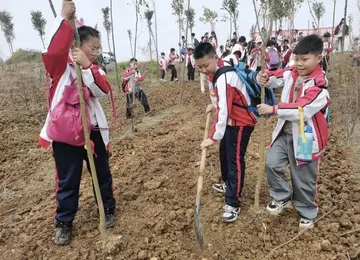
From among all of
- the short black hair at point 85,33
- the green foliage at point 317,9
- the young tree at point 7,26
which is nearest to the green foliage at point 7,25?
the young tree at point 7,26

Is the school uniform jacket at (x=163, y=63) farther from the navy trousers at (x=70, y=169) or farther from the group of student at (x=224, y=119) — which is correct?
the navy trousers at (x=70, y=169)

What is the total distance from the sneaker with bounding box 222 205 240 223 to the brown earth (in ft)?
0.18

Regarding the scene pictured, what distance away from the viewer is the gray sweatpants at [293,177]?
2.41 metres

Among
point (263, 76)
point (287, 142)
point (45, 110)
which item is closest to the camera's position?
point (263, 76)

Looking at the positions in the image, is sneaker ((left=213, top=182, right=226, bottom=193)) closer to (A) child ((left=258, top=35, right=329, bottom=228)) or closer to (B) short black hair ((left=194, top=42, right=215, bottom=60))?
(A) child ((left=258, top=35, right=329, bottom=228))

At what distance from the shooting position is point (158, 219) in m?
2.70

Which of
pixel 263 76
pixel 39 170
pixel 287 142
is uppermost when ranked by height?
pixel 263 76

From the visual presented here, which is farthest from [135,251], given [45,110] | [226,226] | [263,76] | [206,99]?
[206,99]

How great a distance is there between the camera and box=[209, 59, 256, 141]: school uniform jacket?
2391 millimetres

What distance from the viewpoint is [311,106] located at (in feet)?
7.02

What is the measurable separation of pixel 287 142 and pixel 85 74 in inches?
59.9

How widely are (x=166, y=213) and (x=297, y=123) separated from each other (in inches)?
51.5

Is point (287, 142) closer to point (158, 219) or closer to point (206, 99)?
point (158, 219)

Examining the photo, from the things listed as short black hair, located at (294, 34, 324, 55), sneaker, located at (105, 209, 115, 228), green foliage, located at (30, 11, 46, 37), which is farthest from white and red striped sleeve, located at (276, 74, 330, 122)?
green foliage, located at (30, 11, 46, 37)
